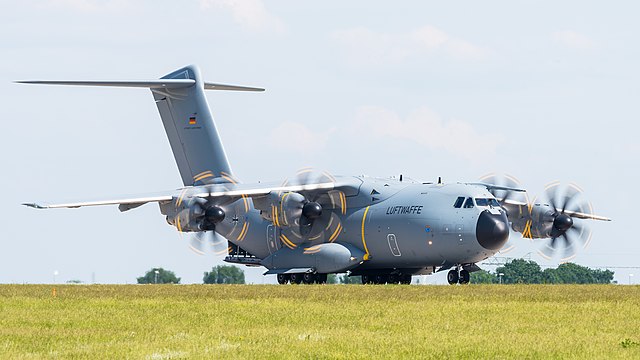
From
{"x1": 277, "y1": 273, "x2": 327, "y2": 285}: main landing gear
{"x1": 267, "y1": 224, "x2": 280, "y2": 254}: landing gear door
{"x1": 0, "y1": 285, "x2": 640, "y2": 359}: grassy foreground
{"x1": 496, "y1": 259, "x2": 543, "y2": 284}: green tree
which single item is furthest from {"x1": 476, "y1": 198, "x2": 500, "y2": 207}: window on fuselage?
{"x1": 496, "y1": 259, "x2": 543, "y2": 284}: green tree

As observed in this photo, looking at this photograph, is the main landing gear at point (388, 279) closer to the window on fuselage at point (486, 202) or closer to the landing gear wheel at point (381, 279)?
the landing gear wheel at point (381, 279)

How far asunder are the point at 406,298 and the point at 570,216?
A: 71.3 feet

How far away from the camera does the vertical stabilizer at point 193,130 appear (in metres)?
52.8

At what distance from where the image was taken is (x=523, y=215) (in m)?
49.2

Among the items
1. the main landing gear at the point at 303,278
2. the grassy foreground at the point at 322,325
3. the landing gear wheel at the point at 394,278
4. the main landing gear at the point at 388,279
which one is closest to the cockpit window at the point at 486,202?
the main landing gear at the point at 388,279

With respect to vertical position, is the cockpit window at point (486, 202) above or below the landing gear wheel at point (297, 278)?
above

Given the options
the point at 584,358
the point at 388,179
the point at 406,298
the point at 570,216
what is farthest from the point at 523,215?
the point at 584,358

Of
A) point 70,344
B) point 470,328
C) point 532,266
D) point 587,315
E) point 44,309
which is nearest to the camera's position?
point 70,344

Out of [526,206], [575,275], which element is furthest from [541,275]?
[526,206]

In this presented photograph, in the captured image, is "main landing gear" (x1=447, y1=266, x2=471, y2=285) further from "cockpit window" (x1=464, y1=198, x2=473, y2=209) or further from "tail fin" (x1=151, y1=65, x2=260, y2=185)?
"tail fin" (x1=151, y1=65, x2=260, y2=185)

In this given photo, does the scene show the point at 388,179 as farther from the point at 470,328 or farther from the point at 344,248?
the point at 470,328

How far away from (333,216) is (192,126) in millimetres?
9068

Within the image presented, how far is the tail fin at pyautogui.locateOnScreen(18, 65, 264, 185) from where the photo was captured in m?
52.8

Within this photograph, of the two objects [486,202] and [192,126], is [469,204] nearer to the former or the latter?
[486,202]
